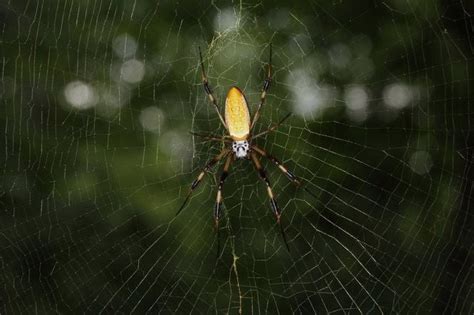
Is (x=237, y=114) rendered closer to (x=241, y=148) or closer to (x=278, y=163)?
(x=241, y=148)

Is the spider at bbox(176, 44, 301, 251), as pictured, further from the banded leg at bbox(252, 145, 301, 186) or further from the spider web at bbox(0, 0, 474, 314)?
the spider web at bbox(0, 0, 474, 314)

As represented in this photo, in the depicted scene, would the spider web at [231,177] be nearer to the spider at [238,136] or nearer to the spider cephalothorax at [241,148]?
the spider at [238,136]

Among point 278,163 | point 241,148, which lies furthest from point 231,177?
point 241,148

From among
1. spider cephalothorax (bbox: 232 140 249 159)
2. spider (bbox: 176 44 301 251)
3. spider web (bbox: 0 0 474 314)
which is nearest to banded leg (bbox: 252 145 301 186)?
spider (bbox: 176 44 301 251)

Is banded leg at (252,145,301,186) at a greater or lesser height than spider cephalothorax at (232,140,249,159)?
lesser

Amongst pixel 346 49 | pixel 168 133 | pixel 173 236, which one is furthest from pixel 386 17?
pixel 173 236

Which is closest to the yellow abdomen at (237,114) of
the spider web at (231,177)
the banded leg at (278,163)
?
the banded leg at (278,163)

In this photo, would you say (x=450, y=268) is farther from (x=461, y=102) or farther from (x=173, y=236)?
(x=173, y=236)
